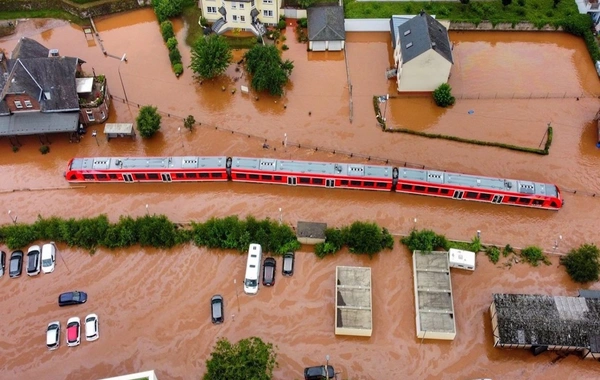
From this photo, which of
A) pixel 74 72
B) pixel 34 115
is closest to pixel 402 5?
pixel 74 72

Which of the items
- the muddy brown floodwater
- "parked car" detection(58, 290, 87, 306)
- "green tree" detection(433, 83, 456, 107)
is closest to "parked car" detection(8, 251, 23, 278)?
the muddy brown floodwater

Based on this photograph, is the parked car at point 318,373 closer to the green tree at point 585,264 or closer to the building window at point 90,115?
the green tree at point 585,264

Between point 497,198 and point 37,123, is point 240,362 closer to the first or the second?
point 497,198

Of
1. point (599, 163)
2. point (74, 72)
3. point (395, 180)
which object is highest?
point (74, 72)

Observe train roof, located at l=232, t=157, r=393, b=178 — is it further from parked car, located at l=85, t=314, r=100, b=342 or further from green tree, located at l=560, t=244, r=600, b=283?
parked car, located at l=85, t=314, r=100, b=342

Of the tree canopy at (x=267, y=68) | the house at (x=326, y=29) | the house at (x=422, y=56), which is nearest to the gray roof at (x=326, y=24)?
the house at (x=326, y=29)

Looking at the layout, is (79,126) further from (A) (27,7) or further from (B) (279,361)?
(B) (279,361)
